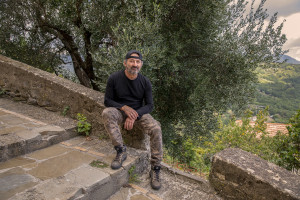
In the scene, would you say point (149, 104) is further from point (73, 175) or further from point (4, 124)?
point (4, 124)

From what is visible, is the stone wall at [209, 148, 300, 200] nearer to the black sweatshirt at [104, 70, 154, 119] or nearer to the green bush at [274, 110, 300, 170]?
the black sweatshirt at [104, 70, 154, 119]

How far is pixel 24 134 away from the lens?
2.95m

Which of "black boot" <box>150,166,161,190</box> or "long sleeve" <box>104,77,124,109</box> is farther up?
"long sleeve" <box>104,77,124,109</box>

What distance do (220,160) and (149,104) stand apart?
1323 millimetres

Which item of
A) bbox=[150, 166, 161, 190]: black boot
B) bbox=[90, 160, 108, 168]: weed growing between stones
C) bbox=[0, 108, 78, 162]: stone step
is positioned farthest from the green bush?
bbox=[0, 108, 78, 162]: stone step

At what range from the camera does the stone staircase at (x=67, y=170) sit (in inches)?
80.3

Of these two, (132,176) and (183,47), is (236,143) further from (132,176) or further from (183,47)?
(132,176)

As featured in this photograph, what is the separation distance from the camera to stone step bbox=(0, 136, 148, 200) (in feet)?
6.43

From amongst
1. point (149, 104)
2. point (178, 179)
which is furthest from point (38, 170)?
point (178, 179)

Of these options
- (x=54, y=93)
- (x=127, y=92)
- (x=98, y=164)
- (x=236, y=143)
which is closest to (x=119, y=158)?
(x=98, y=164)

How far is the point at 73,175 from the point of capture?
2.23 meters

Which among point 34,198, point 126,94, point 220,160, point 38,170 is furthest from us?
point 126,94

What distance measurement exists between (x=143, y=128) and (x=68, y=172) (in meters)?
1.17

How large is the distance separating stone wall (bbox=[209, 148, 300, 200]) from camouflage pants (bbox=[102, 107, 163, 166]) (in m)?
0.85
